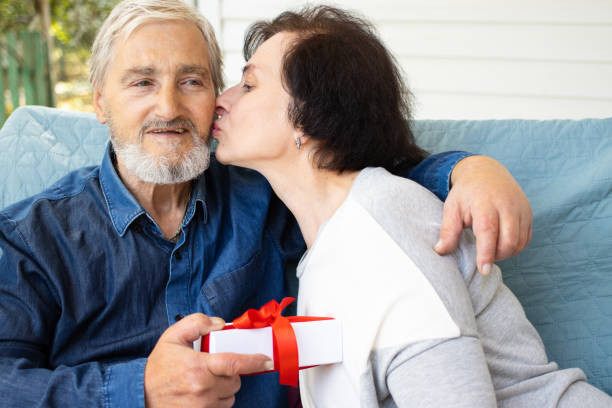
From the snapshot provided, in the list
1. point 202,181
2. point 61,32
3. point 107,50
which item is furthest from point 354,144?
point 61,32

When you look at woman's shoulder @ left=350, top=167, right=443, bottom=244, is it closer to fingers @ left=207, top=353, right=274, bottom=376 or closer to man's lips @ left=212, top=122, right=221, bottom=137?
fingers @ left=207, top=353, right=274, bottom=376

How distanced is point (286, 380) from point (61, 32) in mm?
5337

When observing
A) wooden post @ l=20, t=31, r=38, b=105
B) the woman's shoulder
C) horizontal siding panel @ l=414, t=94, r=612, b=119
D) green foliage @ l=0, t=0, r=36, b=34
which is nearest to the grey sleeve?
the woman's shoulder

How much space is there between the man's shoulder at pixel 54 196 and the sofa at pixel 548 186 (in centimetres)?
26

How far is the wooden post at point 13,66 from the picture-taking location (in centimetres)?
442

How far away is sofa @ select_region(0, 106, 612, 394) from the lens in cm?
146

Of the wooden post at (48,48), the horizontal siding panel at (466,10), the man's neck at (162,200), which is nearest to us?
the man's neck at (162,200)

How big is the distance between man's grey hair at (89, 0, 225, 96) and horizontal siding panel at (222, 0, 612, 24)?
49.3 inches

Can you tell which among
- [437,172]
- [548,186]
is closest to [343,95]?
[437,172]

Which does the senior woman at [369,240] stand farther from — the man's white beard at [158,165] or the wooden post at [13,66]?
the wooden post at [13,66]

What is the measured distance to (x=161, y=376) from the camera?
3.18ft

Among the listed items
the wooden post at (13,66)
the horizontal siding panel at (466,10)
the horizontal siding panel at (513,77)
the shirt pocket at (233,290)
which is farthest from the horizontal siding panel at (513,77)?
the wooden post at (13,66)

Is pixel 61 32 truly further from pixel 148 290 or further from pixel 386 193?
pixel 386 193

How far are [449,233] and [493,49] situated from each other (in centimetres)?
207
